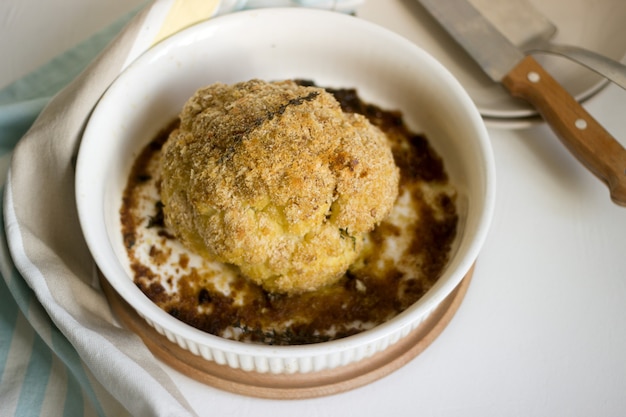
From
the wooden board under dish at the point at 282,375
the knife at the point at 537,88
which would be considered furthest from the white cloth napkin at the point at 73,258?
the knife at the point at 537,88

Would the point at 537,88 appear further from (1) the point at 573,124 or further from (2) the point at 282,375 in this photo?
(2) the point at 282,375

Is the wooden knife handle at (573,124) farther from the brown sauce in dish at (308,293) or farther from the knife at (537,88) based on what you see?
the brown sauce in dish at (308,293)

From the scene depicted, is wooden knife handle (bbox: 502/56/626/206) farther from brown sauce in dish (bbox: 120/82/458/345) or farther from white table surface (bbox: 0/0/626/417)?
brown sauce in dish (bbox: 120/82/458/345)

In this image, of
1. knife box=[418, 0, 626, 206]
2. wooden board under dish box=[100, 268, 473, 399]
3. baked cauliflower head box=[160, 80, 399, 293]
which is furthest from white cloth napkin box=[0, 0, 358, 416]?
knife box=[418, 0, 626, 206]

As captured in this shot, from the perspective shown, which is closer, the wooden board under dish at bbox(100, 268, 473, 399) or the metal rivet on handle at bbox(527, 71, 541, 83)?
the wooden board under dish at bbox(100, 268, 473, 399)

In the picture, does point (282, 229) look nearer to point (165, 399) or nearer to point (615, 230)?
point (165, 399)

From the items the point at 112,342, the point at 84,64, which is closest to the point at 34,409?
the point at 112,342

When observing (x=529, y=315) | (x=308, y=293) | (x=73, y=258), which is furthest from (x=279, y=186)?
(x=529, y=315)

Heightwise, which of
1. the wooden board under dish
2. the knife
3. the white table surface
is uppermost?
the knife
